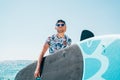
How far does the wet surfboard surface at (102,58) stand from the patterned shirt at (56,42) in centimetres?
121

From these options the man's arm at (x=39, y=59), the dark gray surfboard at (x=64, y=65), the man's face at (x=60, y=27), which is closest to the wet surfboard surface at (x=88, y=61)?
the dark gray surfboard at (x=64, y=65)

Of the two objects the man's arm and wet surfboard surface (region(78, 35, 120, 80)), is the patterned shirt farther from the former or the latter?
wet surfboard surface (region(78, 35, 120, 80))

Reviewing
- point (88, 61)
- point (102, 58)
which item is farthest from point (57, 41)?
point (102, 58)

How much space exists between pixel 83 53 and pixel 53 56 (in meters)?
1.09

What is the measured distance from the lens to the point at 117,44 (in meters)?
4.79

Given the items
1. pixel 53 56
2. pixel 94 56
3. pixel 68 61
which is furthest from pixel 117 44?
pixel 53 56

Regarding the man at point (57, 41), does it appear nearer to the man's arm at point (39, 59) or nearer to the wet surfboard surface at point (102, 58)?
the man's arm at point (39, 59)

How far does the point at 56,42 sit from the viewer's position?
654cm

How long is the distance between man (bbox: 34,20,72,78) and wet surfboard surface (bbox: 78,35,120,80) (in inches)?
46.2

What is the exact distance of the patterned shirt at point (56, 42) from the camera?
257 inches

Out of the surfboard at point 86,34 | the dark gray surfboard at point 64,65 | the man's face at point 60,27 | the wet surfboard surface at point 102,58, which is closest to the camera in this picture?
the wet surfboard surface at point 102,58

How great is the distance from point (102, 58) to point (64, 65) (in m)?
1.04

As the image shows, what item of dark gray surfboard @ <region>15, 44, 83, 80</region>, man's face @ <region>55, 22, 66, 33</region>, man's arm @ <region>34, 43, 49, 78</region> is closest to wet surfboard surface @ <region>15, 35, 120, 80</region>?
dark gray surfboard @ <region>15, 44, 83, 80</region>

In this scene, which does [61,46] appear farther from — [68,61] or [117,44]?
[117,44]
